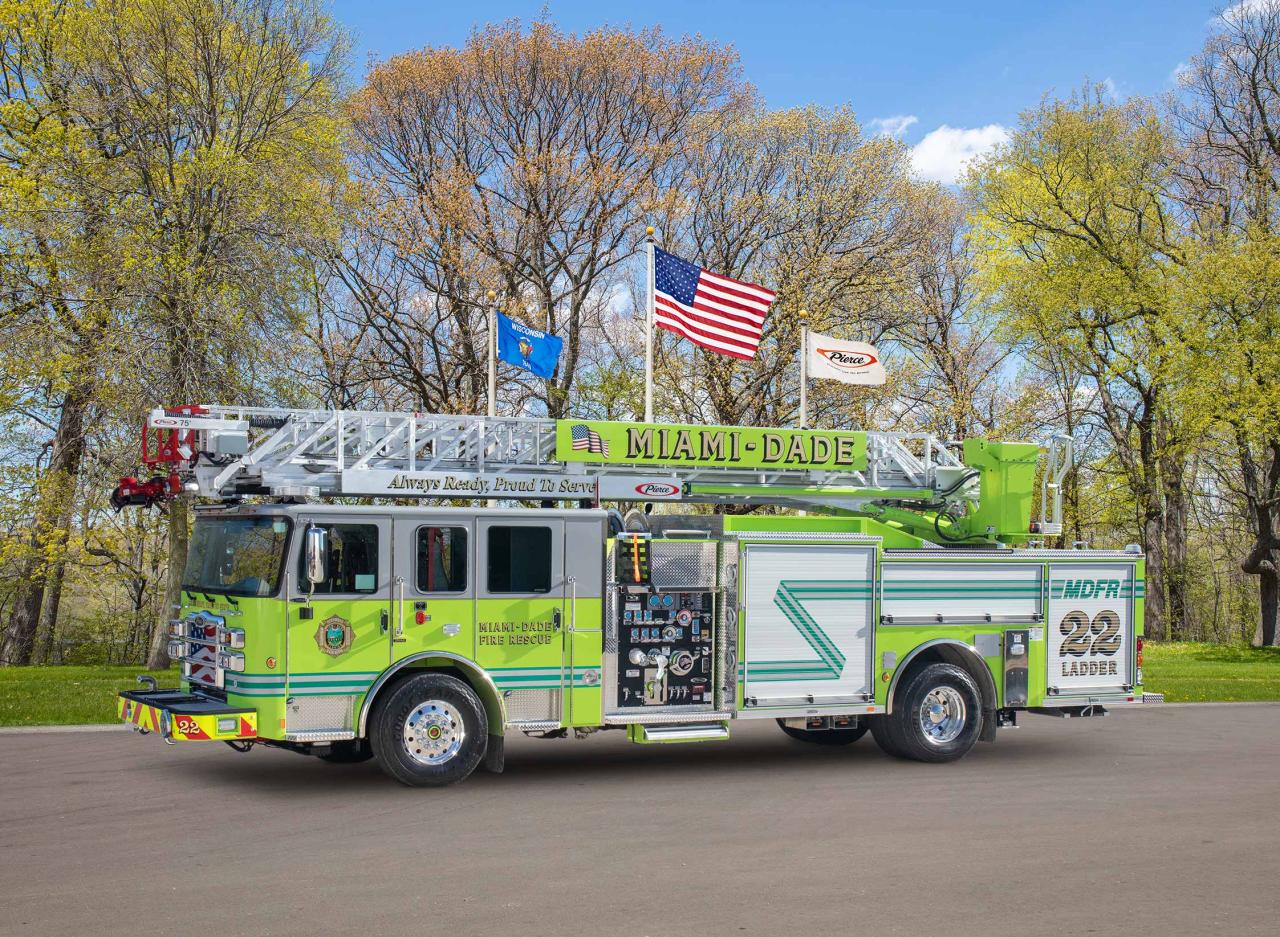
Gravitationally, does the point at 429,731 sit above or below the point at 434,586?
below

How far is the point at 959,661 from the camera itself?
13.4m

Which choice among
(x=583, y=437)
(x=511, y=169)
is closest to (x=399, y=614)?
(x=583, y=437)

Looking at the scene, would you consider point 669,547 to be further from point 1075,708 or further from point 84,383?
point 84,383

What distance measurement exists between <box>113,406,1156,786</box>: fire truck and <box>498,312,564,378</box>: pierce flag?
15.3 ft

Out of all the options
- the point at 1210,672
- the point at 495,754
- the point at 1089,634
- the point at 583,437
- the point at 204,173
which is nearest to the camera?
the point at 495,754

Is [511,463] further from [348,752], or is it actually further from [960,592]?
[960,592]

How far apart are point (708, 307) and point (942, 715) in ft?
22.0

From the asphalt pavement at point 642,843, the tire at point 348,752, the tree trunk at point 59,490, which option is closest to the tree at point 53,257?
the tree trunk at point 59,490

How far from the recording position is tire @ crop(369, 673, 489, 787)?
35.7 feet

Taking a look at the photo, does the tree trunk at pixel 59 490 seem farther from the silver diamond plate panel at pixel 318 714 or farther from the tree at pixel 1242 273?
the tree at pixel 1242 273

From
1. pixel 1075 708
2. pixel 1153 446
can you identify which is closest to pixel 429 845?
pixel 1075 708

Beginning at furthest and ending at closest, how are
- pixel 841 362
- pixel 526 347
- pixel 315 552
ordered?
pixel 526 347 → pixel 841 362 → pixel 315 552

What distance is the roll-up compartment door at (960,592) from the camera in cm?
1299

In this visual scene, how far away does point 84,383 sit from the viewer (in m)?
23.0
